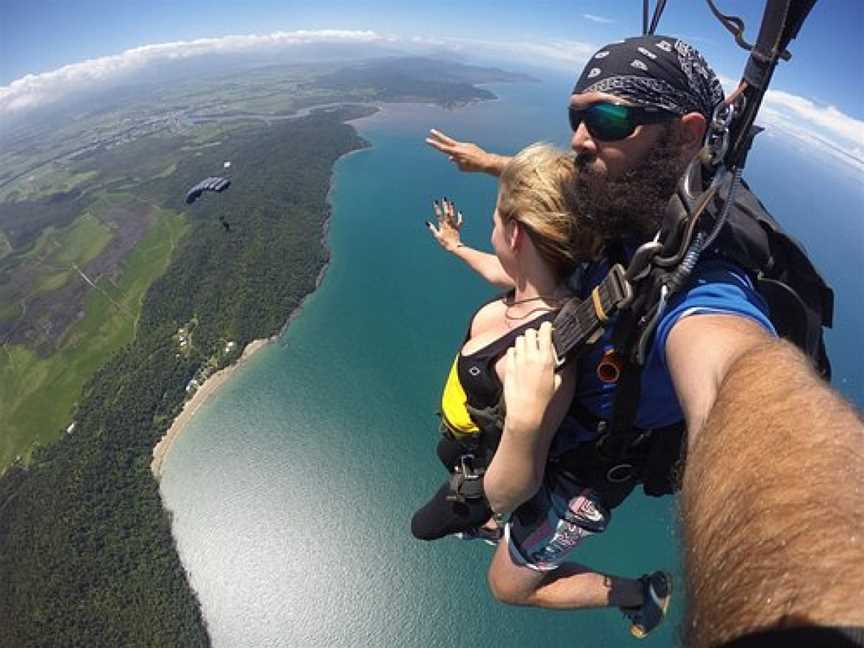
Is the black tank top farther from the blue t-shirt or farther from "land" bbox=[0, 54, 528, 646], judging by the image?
"land" bbox=[0, 54, 528, 646]

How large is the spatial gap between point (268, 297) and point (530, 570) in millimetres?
30305

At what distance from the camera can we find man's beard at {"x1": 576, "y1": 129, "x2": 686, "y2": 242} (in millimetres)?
1186

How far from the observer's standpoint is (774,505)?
0.55m

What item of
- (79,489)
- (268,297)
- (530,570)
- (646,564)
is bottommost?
(79,489)

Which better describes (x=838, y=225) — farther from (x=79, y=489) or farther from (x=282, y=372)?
(x=79, y=489)

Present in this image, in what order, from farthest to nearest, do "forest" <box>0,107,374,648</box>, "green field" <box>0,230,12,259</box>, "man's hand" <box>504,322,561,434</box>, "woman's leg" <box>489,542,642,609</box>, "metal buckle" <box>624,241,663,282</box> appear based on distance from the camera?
"green field" <box>0,230,12,259</box>, "forest" <box>0,107,374,648</box>, "woman's leg" <box>489,542,642,609</box>, "man's hand" <box>504,322,561,434</box>, "metal buckle" <box>624,241,663,282</box>

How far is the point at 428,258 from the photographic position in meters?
34.2

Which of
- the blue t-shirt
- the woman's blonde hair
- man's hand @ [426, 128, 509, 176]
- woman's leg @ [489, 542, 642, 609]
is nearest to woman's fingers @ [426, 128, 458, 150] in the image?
man's hand @ [426, 128, 509, 176]

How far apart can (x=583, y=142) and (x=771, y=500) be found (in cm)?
104

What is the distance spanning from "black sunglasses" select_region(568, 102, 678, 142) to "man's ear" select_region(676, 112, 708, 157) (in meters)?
0.03

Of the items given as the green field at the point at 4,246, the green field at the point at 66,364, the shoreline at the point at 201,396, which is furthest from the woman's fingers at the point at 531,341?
the green field at the point at 4,246

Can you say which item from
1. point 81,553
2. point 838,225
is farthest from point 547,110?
point 81,553

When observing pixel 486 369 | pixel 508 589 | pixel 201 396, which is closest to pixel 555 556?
pixel 508 589

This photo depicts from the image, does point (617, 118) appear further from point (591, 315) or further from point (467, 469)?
point (467, 469)
